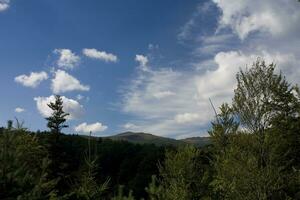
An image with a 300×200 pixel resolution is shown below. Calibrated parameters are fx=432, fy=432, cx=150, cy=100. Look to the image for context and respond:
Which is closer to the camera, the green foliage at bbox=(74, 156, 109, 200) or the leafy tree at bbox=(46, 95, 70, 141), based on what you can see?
the green foliage at bbox=(74, 156, 109, 200)

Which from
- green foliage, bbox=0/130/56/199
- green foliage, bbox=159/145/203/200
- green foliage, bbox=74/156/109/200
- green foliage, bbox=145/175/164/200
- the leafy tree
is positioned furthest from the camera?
the leafy tree

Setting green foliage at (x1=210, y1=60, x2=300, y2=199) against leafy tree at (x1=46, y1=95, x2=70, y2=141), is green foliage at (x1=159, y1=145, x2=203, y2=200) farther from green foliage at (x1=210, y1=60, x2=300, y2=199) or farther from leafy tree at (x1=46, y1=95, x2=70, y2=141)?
leafy tree at (x1=46, y1=95, x2=70, y2=141)

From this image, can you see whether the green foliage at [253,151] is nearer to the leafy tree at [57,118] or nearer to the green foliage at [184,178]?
the green foliage at [184,178]

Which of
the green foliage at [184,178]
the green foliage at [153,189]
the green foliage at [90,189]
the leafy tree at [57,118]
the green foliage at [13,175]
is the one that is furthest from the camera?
the leafy tree at [57,118]

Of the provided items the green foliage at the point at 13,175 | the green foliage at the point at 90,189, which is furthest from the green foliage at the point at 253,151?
the green foliage at the point at 13,175

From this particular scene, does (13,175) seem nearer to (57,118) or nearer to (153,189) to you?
(153,189)

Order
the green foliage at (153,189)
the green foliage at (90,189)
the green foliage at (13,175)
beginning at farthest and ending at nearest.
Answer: the green foliage at (153,189), the green foliage at (90,189), the green foliage at (13,175)

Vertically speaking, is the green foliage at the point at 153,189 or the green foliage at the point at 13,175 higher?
the green foliage at the point at 13,175

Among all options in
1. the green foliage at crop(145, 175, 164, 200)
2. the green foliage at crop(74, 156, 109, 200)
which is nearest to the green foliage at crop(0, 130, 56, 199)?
the green foliage at crop(74, 156, 109, 200)

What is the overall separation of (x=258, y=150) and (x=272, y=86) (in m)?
4.51

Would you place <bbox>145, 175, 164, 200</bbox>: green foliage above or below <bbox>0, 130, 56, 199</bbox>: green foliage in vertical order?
below

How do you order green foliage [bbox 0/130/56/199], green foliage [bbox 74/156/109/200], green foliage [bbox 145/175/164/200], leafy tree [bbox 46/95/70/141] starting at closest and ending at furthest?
green foliage [bbox 0/130/56/199] < green foliage [bbox 74/156/109/200] < green foliage [bbox 145/175/164/200] < leafy tree [bbox 46/95/70/141]

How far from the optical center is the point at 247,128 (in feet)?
90.3

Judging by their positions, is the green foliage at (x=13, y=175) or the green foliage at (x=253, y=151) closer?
the green foliage at (x=13, y=175)
